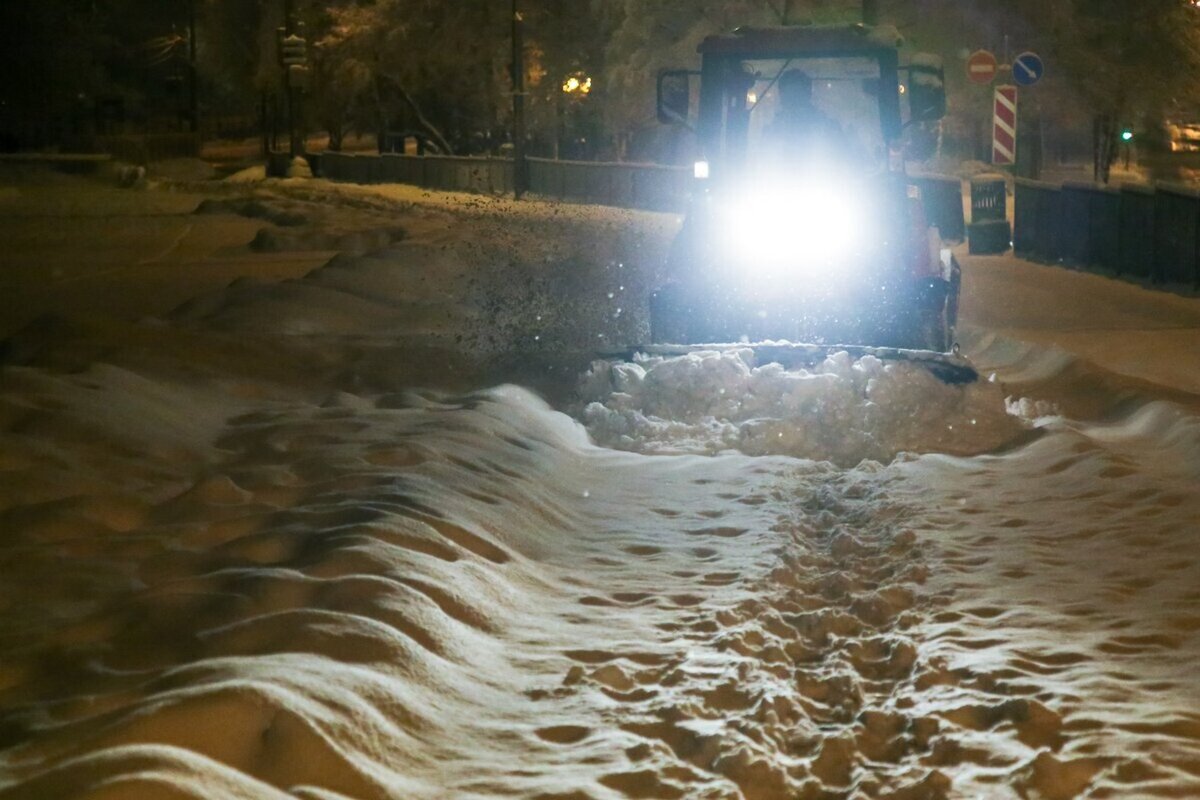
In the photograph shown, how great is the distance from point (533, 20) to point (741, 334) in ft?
126

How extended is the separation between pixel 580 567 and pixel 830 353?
380 centimetres

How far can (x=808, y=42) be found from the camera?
11016mm

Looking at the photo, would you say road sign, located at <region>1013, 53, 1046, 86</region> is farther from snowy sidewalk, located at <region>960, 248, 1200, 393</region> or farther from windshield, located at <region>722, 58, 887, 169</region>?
windshield, located at <region>722, 58, 887, 169</region>

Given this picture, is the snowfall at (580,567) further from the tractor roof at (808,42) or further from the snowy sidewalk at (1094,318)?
the tractor roof at (808,42)

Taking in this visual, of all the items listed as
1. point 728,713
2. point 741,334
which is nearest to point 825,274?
point 741,334

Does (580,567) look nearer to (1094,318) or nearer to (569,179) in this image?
(1094,318)

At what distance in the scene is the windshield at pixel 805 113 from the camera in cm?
1093

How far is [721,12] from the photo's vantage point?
3831 cm

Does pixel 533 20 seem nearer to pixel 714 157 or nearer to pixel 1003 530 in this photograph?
pixel 714 157

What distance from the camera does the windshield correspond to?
35.9ft

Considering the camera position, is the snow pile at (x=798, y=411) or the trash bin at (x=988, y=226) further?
the trash bin at (x=988, y=226)

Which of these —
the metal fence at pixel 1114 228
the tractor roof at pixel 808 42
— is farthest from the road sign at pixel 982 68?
the tractor roof at pixel 808 42

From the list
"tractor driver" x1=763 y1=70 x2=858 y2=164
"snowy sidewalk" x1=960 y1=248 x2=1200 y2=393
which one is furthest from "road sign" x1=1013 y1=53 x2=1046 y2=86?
"tractor driver" x1=763 y1=70 x2=858 y2=164

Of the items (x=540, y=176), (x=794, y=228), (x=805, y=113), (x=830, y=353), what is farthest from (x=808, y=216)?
(x=540, y=176)
